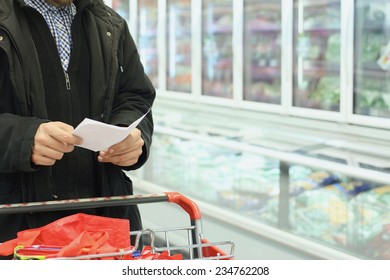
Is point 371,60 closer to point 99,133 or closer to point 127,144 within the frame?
point 127,144

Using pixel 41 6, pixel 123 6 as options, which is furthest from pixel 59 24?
pixel 123 6

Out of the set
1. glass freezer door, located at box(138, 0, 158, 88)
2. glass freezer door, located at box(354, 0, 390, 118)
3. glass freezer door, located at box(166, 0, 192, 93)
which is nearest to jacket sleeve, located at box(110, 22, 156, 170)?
glass freezer door, located at box(354, 0, 390, 118)

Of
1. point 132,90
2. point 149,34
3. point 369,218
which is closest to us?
point 132,90

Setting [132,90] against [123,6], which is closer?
[132,90]

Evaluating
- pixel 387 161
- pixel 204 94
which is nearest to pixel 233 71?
pixel 204 94

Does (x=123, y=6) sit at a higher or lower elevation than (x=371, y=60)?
higher

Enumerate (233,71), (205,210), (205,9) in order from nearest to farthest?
(205,210) → (233,71) → (205,9)

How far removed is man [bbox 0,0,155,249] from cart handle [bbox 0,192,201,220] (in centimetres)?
10

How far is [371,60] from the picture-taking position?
5398 millimetres

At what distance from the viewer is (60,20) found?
5.74 ft

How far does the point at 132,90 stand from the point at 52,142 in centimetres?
44

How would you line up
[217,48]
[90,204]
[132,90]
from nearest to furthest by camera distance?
[90,204]
[132,90]
[217,48]
